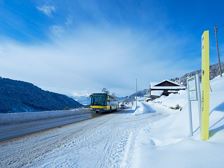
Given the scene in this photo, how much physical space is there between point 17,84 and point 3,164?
99563mm

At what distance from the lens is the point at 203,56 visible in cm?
650

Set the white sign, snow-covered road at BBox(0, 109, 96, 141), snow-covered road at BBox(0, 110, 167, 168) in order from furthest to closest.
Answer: snow-covered road at BBox(0, 109, 96, 141), the white sign, snow-covered road at BBox(0, 110, 167, 168)

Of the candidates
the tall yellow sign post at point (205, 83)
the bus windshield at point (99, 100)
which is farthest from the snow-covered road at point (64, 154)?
the bus windshield at point (99, 100)

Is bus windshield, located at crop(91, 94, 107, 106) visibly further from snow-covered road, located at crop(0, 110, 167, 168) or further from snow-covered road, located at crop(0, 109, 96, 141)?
snow-covered road, located at crop(0, 110, 167, 168)

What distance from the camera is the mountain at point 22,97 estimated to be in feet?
245

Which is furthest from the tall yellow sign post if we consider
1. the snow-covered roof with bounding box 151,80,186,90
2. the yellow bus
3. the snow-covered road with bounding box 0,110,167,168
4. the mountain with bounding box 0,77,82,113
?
the snow-covered roof with bounding box 151,80,186,90

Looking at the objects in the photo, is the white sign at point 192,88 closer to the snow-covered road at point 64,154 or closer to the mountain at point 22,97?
the snow-covered road at point 64,154

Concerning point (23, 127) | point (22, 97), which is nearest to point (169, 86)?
point (22, 97)

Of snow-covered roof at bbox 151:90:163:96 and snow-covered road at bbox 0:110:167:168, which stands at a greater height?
snow-covered roof at bbox 151:90:163:96

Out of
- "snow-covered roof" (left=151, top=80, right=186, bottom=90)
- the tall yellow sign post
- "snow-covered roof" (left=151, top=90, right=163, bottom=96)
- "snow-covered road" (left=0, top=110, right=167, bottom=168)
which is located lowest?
"snow-covered road" (left=0, top=110, right=167, bottom=168)

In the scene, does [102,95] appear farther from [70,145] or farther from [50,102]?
[50,102]

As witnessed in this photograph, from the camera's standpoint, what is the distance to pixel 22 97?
88125 millimetres

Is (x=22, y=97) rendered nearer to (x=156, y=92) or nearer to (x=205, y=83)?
(x=156, y=92)

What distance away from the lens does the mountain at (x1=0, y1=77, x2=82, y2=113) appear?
245 feet
